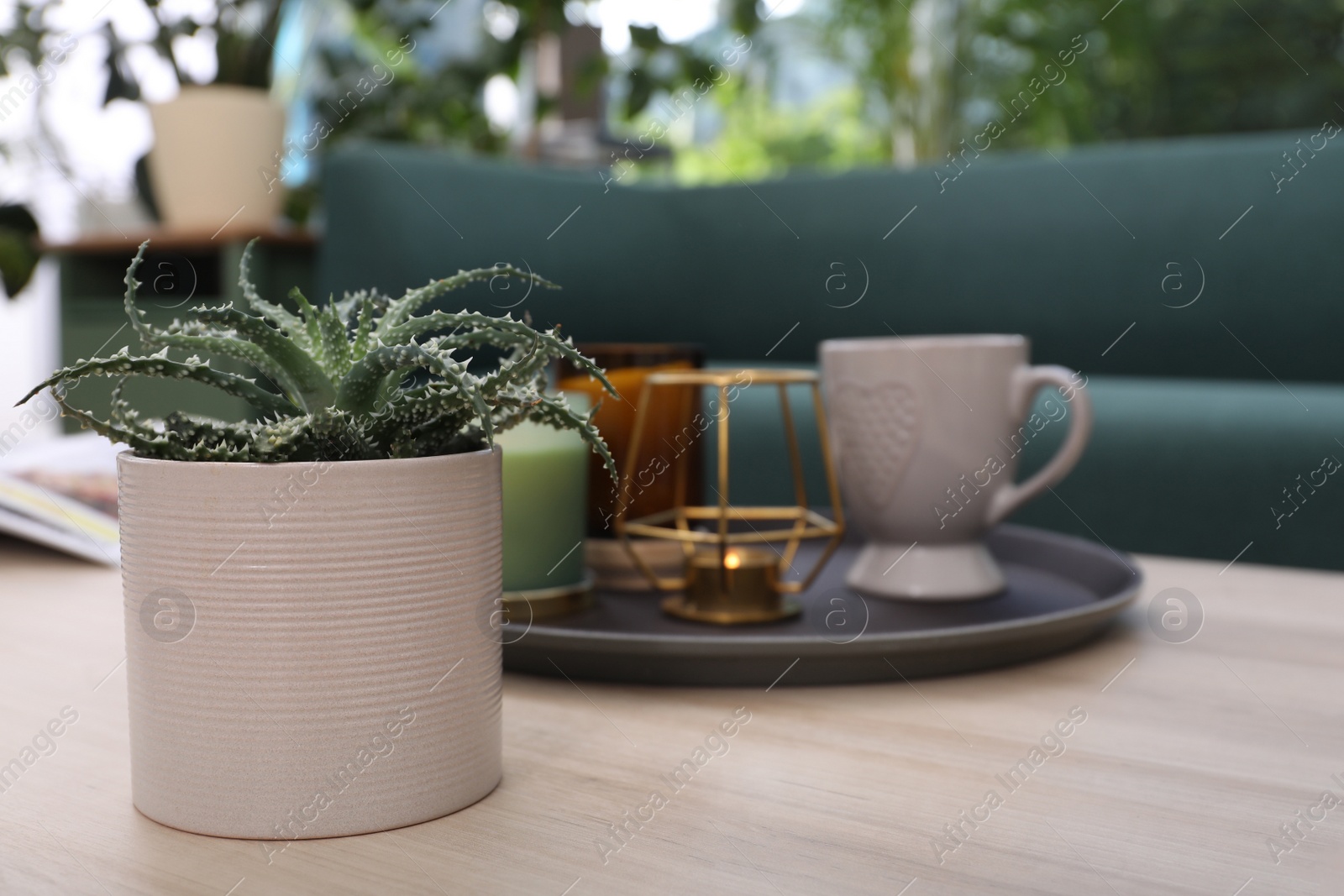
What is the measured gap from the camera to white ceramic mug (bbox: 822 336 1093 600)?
0.67 meters

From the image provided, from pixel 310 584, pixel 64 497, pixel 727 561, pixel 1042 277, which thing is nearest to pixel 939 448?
pixel 727 561

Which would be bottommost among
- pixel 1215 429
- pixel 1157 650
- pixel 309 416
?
pixel 1215 429

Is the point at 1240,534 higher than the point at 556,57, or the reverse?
the point at 556,57

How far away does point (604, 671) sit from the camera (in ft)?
1.68

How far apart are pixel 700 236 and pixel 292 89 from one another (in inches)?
64.8

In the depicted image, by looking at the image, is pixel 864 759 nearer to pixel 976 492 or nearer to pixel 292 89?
pixel 976 492

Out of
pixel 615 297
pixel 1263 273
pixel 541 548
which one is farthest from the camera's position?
pixel 615 297

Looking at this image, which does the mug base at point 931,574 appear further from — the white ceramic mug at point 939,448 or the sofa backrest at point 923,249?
the sofa backrest at point 923,249

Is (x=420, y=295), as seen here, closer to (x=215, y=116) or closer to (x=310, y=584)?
(x=310, y=584)

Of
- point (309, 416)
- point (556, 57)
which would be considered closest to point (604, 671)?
point (309, 416)

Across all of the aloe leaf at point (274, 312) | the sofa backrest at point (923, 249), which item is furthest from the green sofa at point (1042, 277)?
the aloe leaf at point (274, 312)

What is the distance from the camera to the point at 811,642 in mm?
492

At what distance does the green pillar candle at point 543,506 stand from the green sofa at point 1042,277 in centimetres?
89

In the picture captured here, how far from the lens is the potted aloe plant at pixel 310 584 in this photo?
1.10 ft
